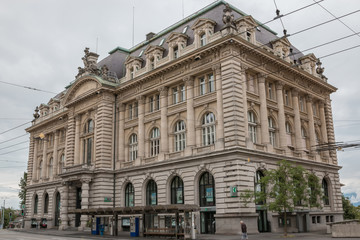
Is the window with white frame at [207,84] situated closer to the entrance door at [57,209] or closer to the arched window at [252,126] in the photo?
the arched window at [252,126]

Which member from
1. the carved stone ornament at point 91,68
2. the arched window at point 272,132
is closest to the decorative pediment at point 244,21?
the arched window at point 272,132

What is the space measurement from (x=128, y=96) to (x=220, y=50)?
1636 cm

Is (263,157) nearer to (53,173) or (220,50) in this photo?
(220,50)

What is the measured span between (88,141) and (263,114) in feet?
84.1

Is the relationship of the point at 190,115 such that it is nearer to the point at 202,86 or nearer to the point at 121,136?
the point at 202,86

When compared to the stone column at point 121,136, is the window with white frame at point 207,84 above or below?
above

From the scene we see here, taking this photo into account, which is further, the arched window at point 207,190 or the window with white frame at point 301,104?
the window with white frame at point 301,104

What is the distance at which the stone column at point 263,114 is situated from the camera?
133 ft

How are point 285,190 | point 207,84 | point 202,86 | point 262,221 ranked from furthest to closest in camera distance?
point 202,86 < point 207,84 < point 262,221 < point 285,190

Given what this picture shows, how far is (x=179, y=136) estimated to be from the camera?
44.2 metres

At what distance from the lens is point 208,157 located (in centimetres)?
3859

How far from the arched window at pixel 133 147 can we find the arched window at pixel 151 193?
4.79m

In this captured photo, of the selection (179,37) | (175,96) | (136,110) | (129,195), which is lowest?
(129,195)

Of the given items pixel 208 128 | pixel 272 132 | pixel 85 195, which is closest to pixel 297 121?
pixel 272 132
